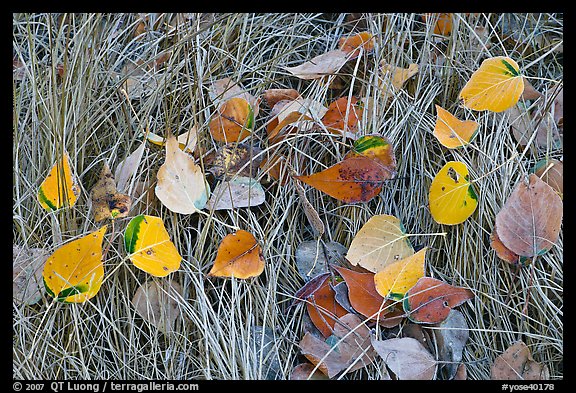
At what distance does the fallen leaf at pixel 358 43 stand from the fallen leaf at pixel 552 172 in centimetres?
43

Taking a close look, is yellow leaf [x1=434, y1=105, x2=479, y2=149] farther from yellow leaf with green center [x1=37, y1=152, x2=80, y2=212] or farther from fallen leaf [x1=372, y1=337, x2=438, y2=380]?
yellow leaf with green center [x1=37, y1=152, x2=80, y2=212]

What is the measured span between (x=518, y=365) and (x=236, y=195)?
60cm

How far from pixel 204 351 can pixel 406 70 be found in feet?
2.31

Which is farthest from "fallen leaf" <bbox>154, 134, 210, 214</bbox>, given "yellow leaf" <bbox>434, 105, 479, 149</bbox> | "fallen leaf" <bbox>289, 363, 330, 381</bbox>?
"yellow leaf" <bbox>434, 105, 479, 149</bbox>

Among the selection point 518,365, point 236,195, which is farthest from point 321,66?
point 518,365

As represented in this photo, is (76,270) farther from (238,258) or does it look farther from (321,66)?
(321,66)

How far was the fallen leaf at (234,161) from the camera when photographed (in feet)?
3.46

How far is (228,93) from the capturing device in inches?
44.8

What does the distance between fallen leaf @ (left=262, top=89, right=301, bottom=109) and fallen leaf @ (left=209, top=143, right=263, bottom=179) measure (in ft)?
0.42

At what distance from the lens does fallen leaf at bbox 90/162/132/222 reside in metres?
1.01

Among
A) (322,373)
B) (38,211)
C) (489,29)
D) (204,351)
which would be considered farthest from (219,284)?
(489,29)

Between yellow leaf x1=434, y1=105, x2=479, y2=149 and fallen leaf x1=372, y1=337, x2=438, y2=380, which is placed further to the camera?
yellow leaf x1=434, y1=105, x2=479, y2=149

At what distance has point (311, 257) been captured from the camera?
102cm

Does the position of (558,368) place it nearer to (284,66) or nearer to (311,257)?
(311,257)
